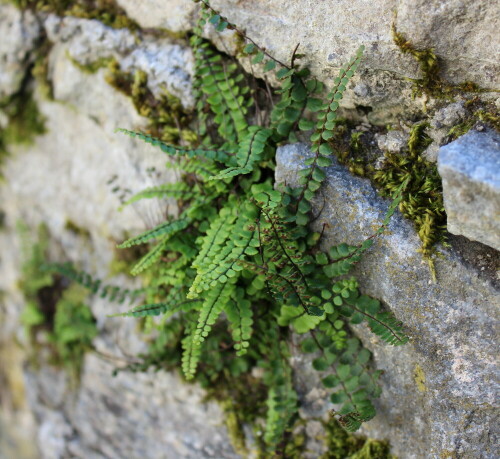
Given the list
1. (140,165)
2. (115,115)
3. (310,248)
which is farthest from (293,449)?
(115,115)

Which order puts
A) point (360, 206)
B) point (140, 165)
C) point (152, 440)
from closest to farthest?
point (360, 206), point (140, 165), point (152, 440)

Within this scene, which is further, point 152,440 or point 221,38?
point 152,440

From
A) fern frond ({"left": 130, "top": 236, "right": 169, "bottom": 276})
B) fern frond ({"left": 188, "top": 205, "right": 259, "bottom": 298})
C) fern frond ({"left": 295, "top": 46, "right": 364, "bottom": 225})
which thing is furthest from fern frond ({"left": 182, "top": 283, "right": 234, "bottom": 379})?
fern frond ({"left": 295, "top": 46, "right": 364, "bottom": 225})

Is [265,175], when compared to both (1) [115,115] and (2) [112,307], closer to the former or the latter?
(1) [115,115]

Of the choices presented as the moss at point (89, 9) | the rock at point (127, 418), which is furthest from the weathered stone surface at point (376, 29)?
the rock at point (127, 418)

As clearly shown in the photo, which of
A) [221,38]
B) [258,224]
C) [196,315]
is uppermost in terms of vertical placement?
[221,38]

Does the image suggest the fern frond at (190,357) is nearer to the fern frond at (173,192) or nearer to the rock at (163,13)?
the fern frond at (173,192)

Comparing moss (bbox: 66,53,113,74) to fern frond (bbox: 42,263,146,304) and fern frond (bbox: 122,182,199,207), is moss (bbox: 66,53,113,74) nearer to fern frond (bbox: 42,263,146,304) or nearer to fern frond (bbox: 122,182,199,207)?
fern frond (bbox: 122,182,199,207)

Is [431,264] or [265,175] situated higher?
[265,175]

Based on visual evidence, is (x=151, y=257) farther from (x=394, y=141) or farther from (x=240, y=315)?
(x=394, y=141)
